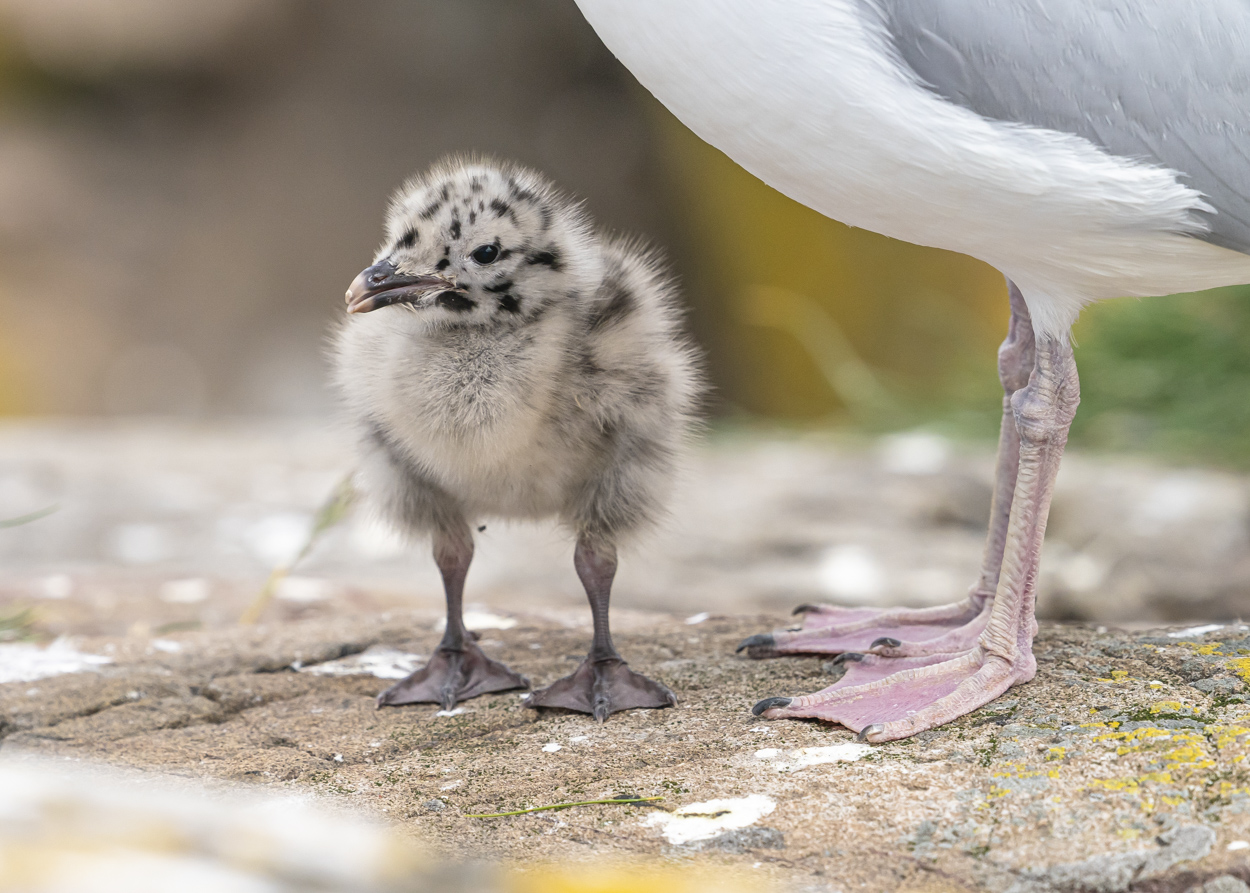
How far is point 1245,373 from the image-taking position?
6145 mm

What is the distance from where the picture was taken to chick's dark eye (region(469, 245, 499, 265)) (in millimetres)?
2721

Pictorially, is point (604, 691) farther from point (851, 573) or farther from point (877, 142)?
point (851, 573)

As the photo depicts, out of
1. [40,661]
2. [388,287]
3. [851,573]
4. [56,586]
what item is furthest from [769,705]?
[56,586]

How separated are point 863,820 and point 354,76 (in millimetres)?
9568

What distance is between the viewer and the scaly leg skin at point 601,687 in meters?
2.61

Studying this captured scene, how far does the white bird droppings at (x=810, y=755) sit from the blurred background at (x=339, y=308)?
82.5 inches

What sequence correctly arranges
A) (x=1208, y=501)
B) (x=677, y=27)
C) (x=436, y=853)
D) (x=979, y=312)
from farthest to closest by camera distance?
(x=979, y=312), (x=1208, y=501), (x=677, y=27), (x=436, y=853)

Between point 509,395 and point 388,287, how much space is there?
0.35m

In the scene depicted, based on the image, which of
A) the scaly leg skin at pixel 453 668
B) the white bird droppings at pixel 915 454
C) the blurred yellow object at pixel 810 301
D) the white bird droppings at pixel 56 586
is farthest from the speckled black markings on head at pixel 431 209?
the blurred yellow object at pixel 810 301

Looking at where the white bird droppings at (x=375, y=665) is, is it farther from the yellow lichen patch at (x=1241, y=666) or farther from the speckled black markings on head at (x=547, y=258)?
the yellow lichen patch at (x=1241, y=666)

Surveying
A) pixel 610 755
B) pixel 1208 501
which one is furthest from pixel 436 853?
pixel 1208 501

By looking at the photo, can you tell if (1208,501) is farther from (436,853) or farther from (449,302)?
(436,853)

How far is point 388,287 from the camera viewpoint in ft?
8.76

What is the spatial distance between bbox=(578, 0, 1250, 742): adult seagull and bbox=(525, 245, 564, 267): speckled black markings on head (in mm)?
538
